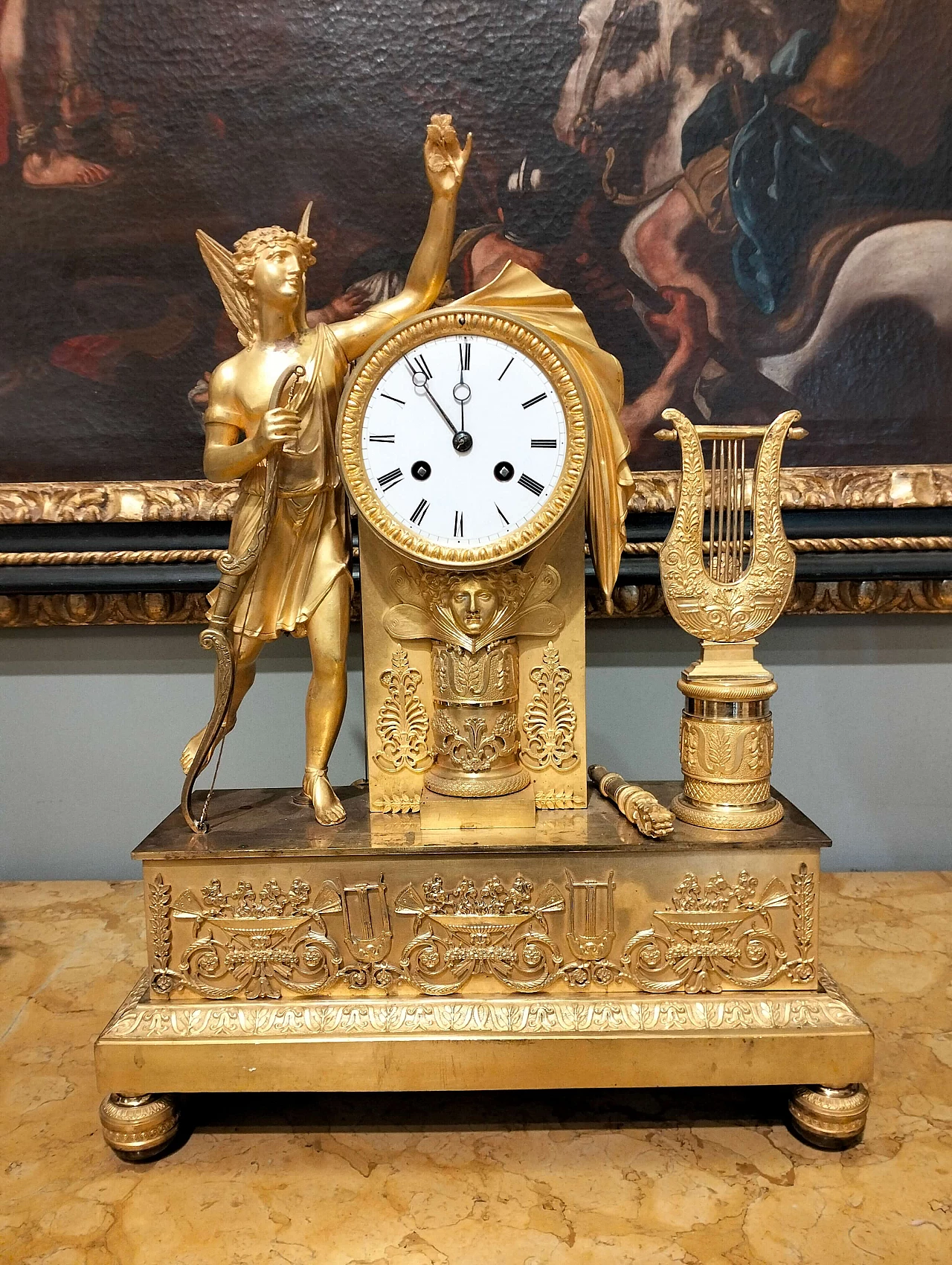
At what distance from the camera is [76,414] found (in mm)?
2213

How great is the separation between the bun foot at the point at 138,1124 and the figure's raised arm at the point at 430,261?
1.27 metres

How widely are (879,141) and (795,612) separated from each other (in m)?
1.12

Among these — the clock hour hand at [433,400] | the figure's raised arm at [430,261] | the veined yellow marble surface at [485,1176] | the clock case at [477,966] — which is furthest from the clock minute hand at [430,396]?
the veined yellow marble surface at [485,1176]

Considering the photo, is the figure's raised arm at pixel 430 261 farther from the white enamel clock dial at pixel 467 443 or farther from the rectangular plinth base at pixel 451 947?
the rectangular plinth base at pixel 451 947

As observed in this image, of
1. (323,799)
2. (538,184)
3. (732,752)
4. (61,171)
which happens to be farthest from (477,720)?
(61,171)

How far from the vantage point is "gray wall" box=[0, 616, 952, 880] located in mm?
2338

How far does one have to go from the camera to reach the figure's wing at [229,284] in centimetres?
163

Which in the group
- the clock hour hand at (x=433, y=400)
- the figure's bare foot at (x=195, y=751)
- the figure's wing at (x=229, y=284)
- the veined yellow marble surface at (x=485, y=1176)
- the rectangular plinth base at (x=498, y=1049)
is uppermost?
the figure's wing at (x=229, y=284)

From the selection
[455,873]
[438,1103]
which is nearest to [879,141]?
[455,873]

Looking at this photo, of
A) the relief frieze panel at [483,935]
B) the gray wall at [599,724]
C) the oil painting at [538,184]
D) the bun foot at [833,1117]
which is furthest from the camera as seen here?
the gray wall at [599,724]

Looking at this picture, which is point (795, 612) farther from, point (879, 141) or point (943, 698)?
point (879, 141)

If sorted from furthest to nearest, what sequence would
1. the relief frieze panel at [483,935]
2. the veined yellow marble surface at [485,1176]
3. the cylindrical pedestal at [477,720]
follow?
the cylindrical pedestal at [477,720], the relief frieze panel at [483,935], the veined yellow marble surface at [485,1176]

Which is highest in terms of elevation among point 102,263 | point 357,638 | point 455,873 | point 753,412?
point 102,263

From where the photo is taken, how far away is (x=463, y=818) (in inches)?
62.1
